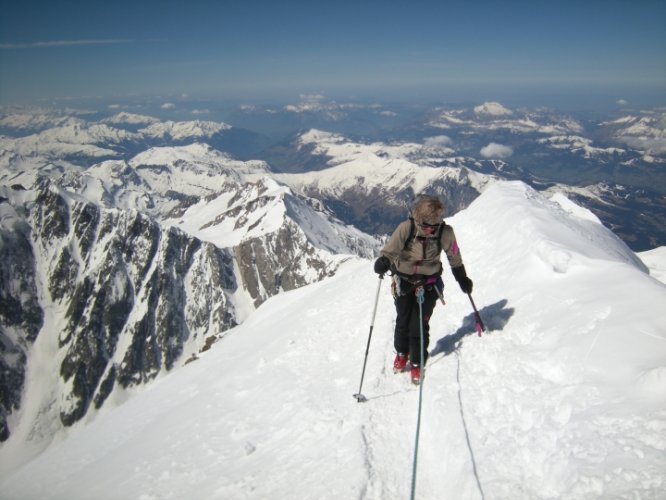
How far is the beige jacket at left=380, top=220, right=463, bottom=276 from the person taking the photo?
28.5 feet

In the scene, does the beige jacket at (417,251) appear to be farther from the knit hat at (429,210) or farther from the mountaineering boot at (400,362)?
the mountaineering boot at (400,362)

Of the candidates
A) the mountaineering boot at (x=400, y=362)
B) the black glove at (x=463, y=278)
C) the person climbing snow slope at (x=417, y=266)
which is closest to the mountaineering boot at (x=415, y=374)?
the person climbing snow slope at (x=417, y=266)

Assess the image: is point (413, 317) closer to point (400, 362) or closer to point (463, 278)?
point (400, 362)

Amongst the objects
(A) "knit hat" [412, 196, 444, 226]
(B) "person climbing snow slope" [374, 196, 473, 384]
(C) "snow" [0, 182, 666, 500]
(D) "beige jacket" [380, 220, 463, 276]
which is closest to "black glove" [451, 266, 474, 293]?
(B) "person climbing snow slope" [374, 196, 473, 384]

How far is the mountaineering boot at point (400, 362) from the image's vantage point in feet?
32.7

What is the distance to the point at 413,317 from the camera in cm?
936

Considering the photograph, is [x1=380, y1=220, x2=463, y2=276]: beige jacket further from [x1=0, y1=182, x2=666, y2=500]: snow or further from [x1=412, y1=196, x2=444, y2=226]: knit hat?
[x1=0, y1=182, x2=666, y2=500]: snow

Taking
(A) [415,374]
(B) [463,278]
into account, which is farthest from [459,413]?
(B) [463,278]

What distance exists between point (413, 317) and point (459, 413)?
229 centimetres

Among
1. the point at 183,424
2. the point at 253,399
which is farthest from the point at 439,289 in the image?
the point at 183,424

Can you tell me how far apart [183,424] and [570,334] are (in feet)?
33.9

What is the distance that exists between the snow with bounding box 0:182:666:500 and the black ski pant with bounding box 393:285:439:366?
778 millimetres

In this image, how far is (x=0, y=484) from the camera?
608 inches

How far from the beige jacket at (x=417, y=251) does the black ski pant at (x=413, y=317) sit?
0.52 metres
